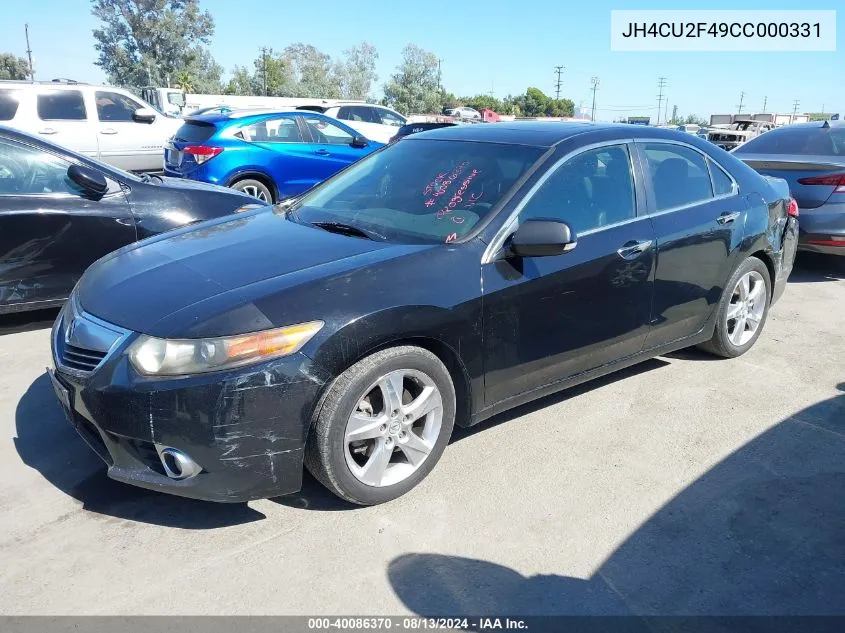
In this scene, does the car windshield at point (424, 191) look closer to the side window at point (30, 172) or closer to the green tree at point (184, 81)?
the side window at point (30, 172)

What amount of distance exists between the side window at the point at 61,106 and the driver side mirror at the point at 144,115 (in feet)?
2.65

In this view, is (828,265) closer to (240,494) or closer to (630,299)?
(630,299)

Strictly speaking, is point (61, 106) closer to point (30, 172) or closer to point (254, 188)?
point (254, 188)

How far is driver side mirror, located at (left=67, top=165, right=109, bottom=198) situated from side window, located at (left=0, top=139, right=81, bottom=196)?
6 centimetres

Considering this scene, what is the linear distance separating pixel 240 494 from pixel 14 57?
93.7 meters

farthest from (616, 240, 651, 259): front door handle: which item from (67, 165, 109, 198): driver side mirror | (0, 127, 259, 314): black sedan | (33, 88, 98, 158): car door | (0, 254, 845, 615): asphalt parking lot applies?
(33, 88, 98, 158): car door

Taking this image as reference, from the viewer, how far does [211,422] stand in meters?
2.63

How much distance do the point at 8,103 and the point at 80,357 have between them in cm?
963

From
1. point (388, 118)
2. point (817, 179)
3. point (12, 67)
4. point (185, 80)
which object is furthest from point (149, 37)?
point (817, 179)

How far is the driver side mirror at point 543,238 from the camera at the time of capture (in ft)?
10.6

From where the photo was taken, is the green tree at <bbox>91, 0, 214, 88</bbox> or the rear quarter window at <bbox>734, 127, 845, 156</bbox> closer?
the rear quarter window at <bbox>734, 127, 845, 156</bbox>

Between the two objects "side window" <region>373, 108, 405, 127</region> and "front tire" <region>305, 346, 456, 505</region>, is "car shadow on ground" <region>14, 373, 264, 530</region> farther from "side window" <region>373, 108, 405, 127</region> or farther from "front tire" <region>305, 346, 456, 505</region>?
"side window" <region>373, 108, 405, 127</region>

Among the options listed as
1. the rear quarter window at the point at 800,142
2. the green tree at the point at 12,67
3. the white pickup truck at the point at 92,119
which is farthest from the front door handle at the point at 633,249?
the green tree at the point at 12,67

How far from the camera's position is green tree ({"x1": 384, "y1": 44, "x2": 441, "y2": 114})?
8119 centimetres
